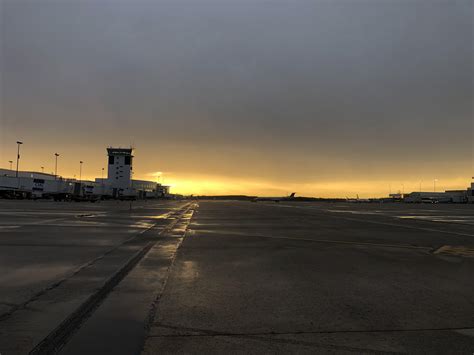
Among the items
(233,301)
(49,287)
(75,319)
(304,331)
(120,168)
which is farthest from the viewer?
(120,168)

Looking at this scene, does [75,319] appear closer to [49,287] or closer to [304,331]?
[49,287]

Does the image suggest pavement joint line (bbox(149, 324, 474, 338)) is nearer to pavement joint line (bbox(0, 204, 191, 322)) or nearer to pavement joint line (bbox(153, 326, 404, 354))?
pavement joint line (bbox(153, 326, 404, 354))

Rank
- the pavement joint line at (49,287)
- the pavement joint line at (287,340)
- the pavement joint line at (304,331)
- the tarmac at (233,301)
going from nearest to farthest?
1. the pavement joint line at (287,340)
2. the tarmac at (233,301)
3. the pavement joint line at (304,331)
4. the pavement joint line at (49,287)

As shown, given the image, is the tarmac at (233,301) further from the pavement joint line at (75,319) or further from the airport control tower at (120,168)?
the airport control tower at (120,168)

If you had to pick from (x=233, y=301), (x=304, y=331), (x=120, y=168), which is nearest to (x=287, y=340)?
(x=304, y=331)

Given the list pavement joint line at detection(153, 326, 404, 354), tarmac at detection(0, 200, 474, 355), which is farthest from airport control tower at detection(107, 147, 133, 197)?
pavement joint line at detection(153, 326, 404, 354)

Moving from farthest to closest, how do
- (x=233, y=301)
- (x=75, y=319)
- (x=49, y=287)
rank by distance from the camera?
(x=49, y=287), (x=233, y=301), (x=75, y=319)

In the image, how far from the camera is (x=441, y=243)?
51.7 feet

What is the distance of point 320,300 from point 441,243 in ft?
36.2

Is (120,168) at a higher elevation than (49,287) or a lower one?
higher

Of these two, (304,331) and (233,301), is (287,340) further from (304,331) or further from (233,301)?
(233,301)

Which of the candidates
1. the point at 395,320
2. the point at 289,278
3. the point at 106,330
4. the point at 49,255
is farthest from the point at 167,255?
the point at 395,320

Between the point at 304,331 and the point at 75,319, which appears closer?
the point at 304,331

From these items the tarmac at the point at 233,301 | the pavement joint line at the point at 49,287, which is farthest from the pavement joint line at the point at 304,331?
the pavement joint line at the point at 49,287
